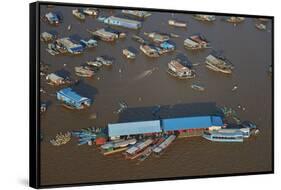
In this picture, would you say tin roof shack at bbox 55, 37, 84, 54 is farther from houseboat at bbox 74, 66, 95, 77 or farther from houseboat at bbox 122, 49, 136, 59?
houseboat at bbox 122, 49, 136, 59

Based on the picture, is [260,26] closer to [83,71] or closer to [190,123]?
[190,123]

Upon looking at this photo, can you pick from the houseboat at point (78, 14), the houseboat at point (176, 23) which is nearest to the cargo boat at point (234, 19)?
the houseboat at point (176, 23)

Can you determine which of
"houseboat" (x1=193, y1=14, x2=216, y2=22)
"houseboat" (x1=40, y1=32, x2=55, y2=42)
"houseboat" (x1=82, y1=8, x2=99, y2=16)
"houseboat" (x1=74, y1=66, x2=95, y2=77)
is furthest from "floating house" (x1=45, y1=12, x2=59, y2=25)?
"houseboat" (x1=193, y1=14, x2=216, y2=22)

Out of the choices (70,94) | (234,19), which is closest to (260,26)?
(234,19)

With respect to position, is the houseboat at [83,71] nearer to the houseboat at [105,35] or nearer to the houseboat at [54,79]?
the houseboat at [54,79]

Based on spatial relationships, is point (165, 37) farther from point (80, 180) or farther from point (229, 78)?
point (80, 180)

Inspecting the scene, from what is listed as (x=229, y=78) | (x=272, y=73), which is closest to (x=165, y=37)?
(x=229, y=78)

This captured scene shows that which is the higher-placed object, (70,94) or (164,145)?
(70,94)
